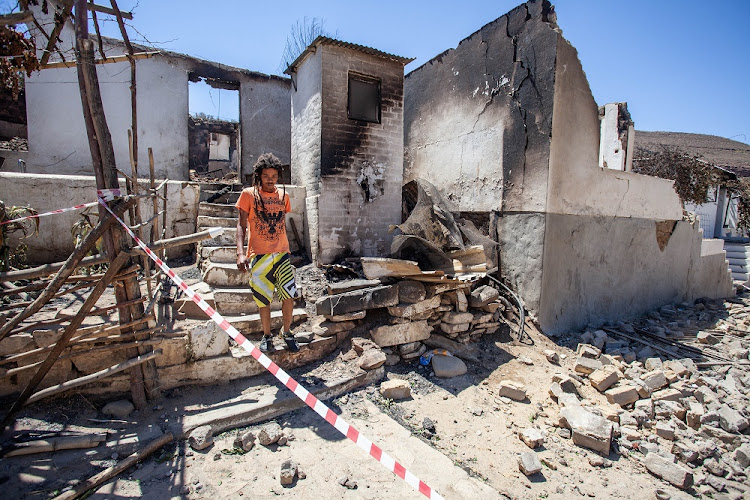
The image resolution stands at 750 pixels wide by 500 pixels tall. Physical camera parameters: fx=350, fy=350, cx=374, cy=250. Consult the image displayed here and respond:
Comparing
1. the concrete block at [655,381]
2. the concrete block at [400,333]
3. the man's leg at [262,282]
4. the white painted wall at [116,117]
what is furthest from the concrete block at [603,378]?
the white painted wall at [116,117]

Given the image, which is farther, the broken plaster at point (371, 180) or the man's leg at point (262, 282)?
the broken plaster at point (371, 180)

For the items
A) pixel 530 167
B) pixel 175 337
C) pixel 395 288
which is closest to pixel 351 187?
pixel 395 288

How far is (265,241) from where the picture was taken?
12.0 ft

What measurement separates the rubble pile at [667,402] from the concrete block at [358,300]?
229 centimetres

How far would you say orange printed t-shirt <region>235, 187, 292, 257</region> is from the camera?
11.9 feet

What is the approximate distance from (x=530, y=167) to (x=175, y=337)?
5.61 meters

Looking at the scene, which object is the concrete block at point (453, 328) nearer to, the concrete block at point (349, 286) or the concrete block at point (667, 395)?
the concrete block at point (349, 286)

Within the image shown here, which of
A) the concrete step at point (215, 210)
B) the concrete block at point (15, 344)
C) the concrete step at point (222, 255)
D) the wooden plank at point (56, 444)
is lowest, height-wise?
the wooden plank at point (56, 444)

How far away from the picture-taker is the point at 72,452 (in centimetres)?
261

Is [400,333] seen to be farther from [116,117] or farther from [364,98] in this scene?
[116,117]

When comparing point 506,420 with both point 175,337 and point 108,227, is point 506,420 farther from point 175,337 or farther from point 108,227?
point 108,227

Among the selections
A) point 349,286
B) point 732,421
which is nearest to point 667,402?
point 732,421

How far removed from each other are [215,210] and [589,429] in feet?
21.3

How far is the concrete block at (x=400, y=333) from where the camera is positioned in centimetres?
446
